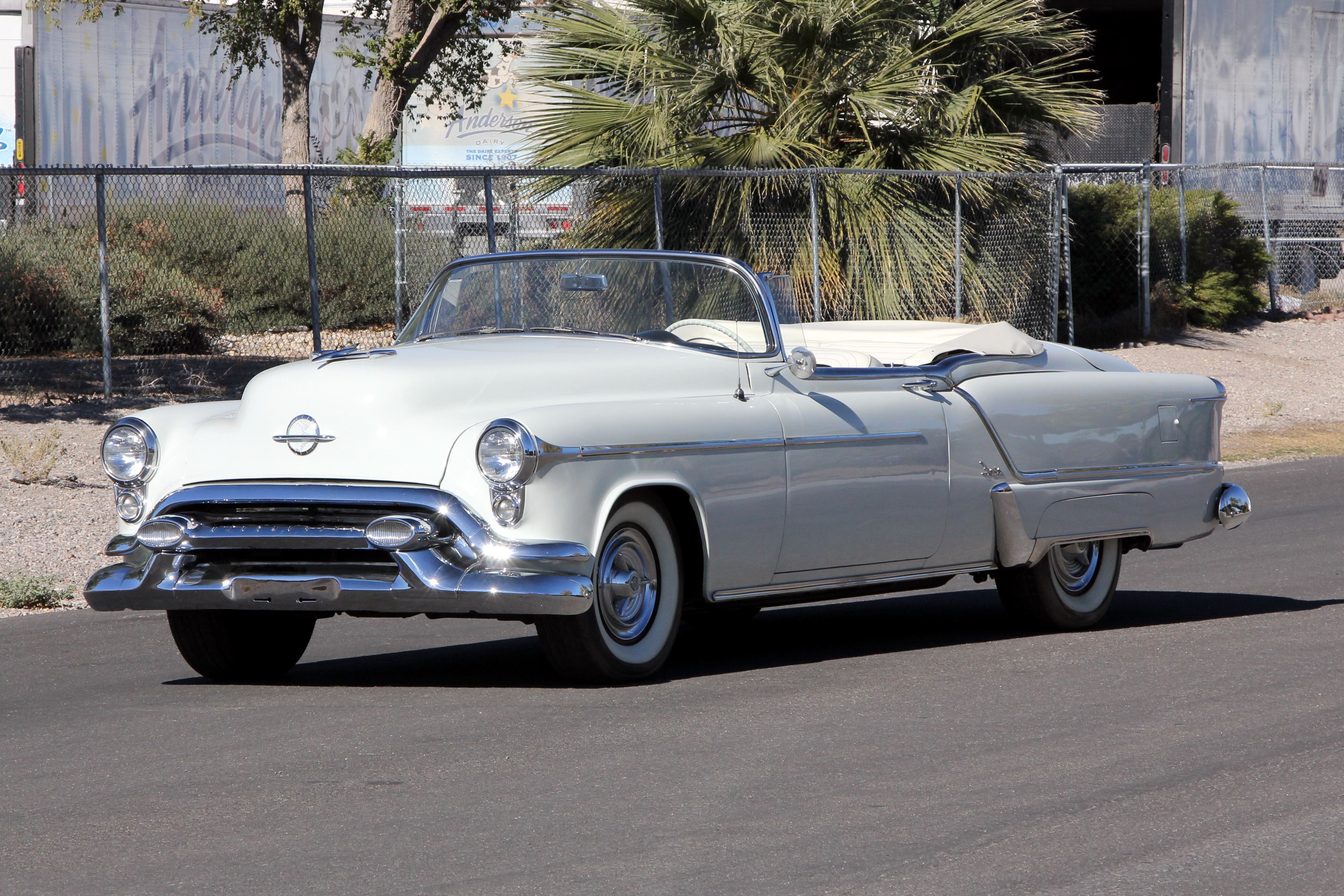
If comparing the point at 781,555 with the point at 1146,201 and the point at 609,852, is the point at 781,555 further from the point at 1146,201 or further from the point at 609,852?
the point at 1146,201

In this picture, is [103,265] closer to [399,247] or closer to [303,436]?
[399,247]

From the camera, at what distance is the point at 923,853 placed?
4203 mm

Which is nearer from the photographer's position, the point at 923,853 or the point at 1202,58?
the point at 923,853

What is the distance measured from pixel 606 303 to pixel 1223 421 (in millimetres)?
12672

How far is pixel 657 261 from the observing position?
23.3 ft

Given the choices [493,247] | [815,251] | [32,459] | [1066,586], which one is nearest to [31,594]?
[32,459]

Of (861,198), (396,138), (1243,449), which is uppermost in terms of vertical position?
(396,138)

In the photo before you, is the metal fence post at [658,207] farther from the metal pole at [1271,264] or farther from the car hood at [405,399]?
the metal pole at [1271,264]

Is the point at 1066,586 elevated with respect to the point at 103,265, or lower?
lower

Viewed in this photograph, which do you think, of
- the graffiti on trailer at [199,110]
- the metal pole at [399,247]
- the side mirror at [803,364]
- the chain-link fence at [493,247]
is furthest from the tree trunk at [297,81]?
the side mirror at [803,364]

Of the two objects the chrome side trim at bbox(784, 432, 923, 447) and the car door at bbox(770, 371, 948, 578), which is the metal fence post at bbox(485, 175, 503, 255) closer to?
the car door at bbox(770, 371, 948, 578)

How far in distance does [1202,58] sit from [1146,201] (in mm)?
6668

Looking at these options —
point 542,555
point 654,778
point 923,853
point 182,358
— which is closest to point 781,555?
point 542,555

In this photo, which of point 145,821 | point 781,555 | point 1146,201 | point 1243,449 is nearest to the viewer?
point 145,821
